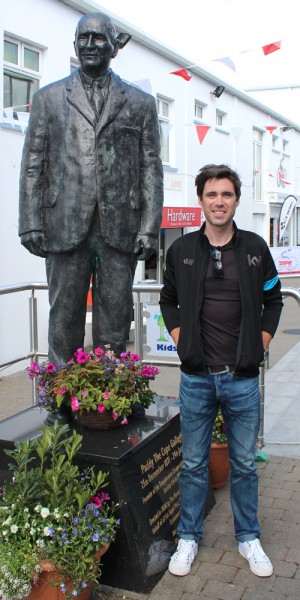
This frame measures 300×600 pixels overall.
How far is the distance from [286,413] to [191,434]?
11.0 ft

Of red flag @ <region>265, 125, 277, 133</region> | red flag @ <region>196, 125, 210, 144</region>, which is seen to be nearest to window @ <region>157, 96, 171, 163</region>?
red flag @ <region>196, 125, 210, 144</region>

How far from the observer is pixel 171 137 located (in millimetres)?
14383

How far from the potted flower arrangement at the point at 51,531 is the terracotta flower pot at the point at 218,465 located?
4.37 ft

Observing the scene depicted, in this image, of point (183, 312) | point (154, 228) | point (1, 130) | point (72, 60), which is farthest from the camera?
point (72, 60)

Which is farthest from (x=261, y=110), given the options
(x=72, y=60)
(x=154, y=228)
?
(x=154, y=228)

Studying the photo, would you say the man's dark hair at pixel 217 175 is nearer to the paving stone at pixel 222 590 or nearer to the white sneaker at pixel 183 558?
the white sneaker at pixel 183 558

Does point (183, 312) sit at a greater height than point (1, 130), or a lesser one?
lesser

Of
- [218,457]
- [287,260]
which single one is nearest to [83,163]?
[218,457]

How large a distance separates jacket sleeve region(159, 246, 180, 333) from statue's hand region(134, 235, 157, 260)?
382 mm

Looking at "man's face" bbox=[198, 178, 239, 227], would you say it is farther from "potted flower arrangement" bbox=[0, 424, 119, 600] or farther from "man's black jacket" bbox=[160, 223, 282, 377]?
"potted flower arrangement" bbox=[0, 424, 119, 600]

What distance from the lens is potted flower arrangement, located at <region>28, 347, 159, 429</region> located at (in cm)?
312

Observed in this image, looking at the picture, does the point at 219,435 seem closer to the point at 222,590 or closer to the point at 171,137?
the point at 222,590

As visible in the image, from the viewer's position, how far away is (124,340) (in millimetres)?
3621

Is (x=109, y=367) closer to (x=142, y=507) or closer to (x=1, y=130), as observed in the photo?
(x=142, y=507)
